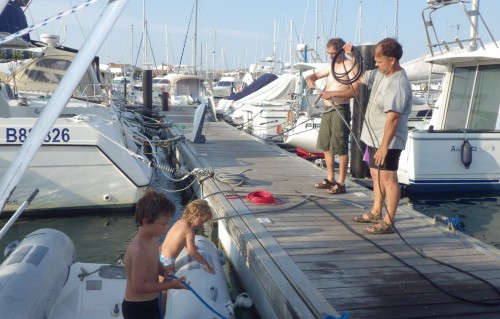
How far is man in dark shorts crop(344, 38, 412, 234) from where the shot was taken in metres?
4.38

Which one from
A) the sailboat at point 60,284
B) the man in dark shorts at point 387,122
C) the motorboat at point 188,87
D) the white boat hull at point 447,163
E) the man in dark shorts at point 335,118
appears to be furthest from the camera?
the motorboat at point 188,87

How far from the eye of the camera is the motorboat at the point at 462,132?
901 centimetres

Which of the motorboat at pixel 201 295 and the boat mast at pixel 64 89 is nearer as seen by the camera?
the boat mast at pixel 64 89

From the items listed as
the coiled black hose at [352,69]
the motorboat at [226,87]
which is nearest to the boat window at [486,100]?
the coiled black hose at [352,69]

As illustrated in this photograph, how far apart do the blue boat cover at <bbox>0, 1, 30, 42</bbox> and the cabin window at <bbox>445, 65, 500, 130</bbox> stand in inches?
312

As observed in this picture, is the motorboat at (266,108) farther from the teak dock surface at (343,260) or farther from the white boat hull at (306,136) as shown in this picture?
the teak dock surface at (343,260)

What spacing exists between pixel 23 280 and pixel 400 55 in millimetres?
3618

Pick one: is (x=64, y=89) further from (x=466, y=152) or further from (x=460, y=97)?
(x=460, y=97)

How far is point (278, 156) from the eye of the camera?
1024 cm

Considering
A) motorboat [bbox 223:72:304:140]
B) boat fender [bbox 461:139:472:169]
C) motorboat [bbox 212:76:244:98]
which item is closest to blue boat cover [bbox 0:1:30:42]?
motorboat [bbox 223:72:304:140]

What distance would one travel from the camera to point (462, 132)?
357 inches

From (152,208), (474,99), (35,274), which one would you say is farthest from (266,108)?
(152,208)

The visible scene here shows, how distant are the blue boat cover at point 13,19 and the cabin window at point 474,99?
26.0 feet

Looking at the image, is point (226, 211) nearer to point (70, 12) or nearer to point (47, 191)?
point (47, 191)
